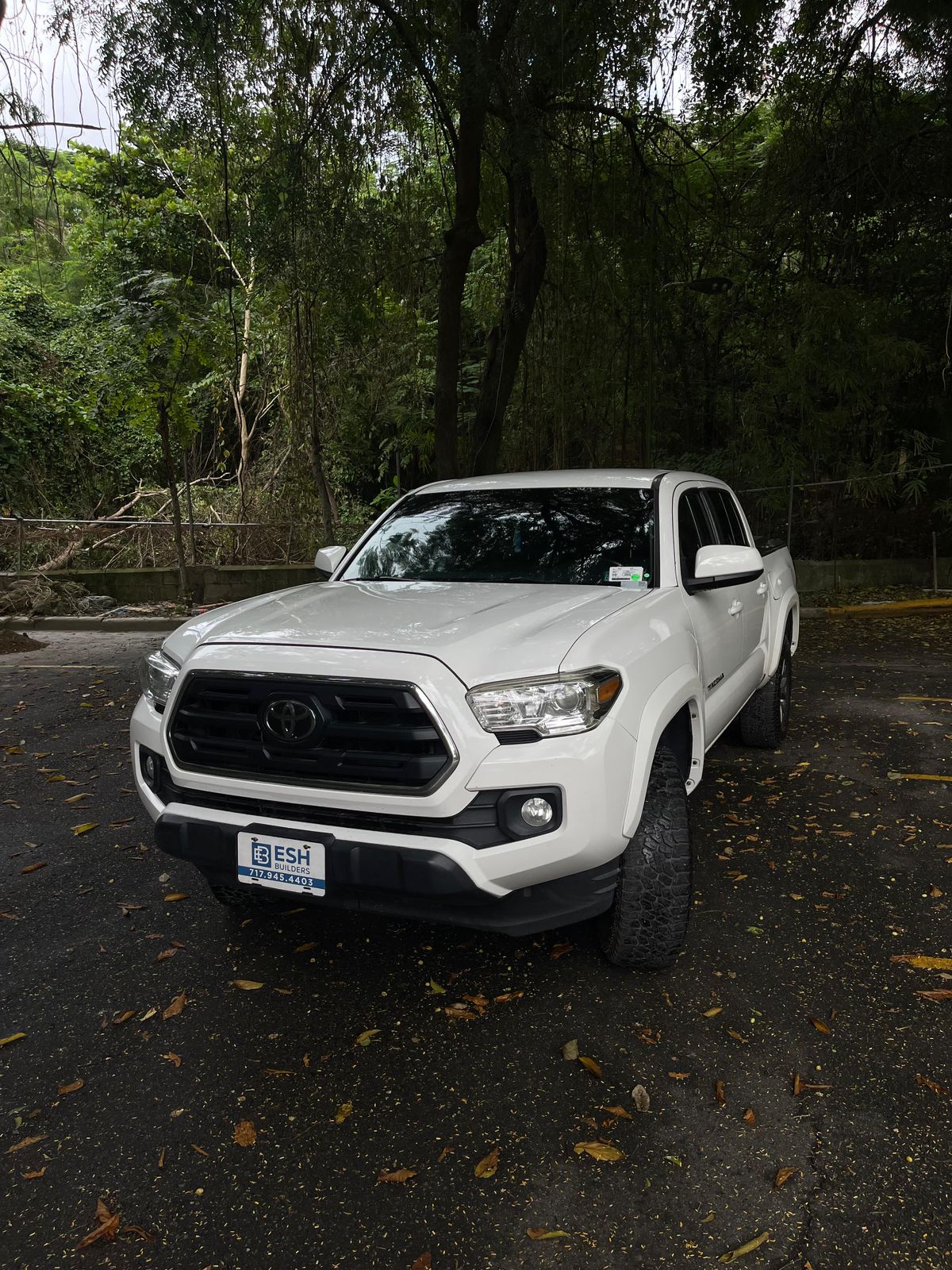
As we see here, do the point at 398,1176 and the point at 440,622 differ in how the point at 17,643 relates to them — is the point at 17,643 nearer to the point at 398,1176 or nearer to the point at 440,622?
the point at 440,622

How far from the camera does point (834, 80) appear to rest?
8.01 m

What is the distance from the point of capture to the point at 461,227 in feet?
26.6

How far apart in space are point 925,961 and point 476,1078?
1599mm

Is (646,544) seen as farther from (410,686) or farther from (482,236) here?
(482,236)

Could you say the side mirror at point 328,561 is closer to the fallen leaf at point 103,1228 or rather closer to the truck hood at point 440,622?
the truck hood at point 440,622

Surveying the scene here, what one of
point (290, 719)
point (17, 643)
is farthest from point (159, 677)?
point (17, 643)

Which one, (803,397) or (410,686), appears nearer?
(410,686)

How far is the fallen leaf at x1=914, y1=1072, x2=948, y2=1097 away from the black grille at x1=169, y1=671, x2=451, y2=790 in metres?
1.53

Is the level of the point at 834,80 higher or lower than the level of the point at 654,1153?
higher

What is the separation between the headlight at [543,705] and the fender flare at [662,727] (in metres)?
0.23

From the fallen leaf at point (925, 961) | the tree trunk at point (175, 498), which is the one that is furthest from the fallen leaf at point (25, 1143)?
the tree trunk at point (175, 498)

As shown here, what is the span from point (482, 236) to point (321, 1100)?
768cm

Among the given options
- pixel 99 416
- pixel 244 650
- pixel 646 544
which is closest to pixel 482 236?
pixel 646 544

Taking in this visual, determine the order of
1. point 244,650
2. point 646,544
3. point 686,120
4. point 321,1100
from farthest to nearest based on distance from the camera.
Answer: point 686,120, point 646,544, point 244,650, point 321,1100
